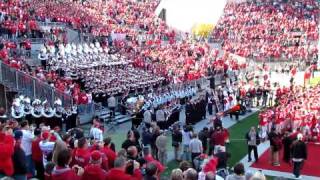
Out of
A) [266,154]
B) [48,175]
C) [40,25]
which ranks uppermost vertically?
[40,25]

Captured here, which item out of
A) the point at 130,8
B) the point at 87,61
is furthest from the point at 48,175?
the point at 130,8

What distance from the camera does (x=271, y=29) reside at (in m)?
45.7

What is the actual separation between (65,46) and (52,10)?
6.80m

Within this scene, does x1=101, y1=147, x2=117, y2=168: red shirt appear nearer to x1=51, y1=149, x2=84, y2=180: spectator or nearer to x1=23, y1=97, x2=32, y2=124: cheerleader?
x1=51, y1=149, x2=84, y2=180: spectator

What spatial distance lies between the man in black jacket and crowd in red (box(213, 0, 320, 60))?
25488 millimetres

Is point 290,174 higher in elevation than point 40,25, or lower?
lower

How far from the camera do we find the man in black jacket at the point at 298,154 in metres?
13.8

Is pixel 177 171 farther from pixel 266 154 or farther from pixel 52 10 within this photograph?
pixel 52 10

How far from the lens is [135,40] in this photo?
36.7m

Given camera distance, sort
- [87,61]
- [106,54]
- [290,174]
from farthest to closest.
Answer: [106,54] < [87,61] < [290,174]

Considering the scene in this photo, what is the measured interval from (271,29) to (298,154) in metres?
33.0

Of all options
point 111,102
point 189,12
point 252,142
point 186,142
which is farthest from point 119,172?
point 189,12

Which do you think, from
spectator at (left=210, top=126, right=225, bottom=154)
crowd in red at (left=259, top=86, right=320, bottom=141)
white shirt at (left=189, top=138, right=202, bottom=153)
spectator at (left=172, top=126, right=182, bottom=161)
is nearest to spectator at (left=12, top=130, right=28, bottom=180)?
white shirt at (left=189, top=138, right=202, bottom=153)

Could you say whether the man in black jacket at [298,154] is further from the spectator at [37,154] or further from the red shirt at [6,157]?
the red shirt at [6,157]
